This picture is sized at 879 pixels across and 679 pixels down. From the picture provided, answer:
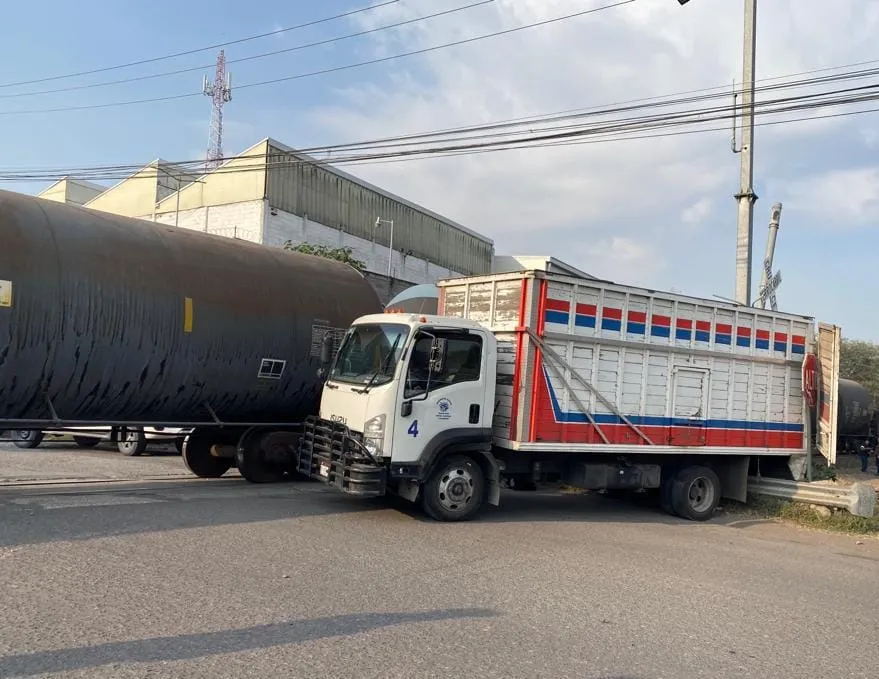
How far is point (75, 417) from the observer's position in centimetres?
957

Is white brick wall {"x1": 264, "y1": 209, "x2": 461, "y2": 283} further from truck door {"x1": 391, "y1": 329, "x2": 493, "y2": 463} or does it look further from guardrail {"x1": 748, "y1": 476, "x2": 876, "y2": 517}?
truck door {"x1": 391, "y1": 329, "x2": 493, "y2": 463}

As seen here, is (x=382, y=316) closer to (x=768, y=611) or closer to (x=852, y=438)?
(x=768, y=611)

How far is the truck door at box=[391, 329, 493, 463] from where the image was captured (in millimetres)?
8617

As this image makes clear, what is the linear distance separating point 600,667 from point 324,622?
Result: 1.83m

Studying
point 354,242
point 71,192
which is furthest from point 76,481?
point 71,192

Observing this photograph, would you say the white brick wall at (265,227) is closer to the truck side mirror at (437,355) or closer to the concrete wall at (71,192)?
the concrete wall at (71,192)

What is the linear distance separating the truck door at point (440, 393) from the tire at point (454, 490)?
1.38 feet

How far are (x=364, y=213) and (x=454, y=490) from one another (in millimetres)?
32286

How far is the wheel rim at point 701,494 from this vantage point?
36.5 ft

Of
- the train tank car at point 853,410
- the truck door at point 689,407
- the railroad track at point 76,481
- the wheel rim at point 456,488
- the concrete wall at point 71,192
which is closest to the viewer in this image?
the wheel rim at point 456,488

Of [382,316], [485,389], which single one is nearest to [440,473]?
[485,389]

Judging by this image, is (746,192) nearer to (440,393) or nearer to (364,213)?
(440,393)

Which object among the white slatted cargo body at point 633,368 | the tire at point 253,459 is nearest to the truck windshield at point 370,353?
the white slatted cargo body at point 633,368

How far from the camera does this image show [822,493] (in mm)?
11391
